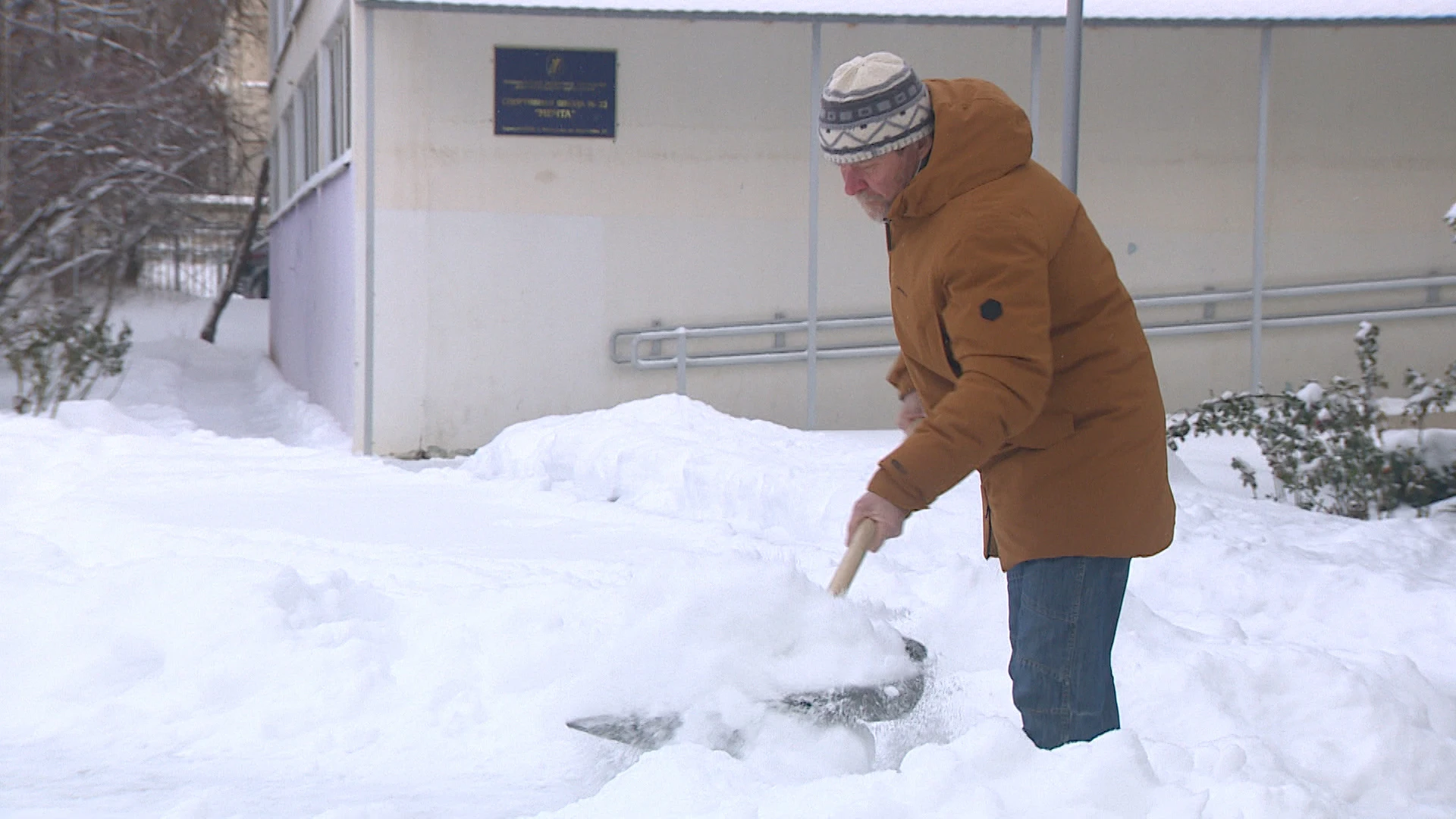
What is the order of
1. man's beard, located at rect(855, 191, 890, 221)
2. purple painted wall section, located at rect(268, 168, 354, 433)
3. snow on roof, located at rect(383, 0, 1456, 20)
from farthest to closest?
purple painted wall section, located at rect(268, 168, 354, 433) < snow on roof, located at rect(383, 0, 1456, 20) < man's beard, located at rect(855, 191, 890, 221)

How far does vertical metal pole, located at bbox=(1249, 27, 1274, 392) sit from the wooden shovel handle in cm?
758

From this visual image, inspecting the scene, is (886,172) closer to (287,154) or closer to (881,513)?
(881,513)

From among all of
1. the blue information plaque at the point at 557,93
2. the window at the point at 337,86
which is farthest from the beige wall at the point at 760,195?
the window at the point at 337,86

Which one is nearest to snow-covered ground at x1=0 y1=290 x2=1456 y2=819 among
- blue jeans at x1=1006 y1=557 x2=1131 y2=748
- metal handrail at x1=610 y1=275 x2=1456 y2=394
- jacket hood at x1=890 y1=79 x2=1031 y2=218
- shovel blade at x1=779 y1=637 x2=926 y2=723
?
shovel blade at x1=779 y1=637 x2=926 y2=723

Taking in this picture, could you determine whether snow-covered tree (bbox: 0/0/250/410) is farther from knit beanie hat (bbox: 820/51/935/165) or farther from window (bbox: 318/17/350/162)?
knit beanie hat (bbox: 820/51/935/165)

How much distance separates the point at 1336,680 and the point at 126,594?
131 inches

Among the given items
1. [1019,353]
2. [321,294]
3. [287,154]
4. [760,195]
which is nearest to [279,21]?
[287,154]

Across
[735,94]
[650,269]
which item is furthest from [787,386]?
[735,94]

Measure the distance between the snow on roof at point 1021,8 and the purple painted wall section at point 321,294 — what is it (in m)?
2.52

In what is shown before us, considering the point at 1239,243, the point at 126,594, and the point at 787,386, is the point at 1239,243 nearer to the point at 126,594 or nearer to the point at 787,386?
the point at 787,386

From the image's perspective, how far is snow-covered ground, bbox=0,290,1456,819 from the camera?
2.48 meters

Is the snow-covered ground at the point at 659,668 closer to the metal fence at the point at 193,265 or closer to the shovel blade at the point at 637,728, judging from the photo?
the shovel blade at the point at 637,728

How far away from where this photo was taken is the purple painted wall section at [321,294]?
11.2 meters

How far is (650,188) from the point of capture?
10.5 meters
